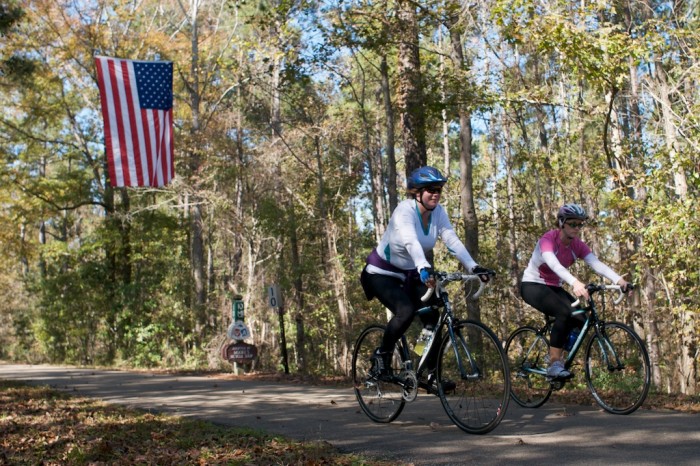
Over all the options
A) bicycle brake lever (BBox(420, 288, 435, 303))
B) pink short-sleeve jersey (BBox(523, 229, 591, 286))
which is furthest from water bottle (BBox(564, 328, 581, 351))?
bicycle brake lever (BBox(420, 288, 435, 303))

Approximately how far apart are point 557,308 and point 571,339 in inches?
14.1

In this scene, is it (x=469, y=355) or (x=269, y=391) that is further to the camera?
(x=269, y=391)

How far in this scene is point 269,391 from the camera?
12.0m

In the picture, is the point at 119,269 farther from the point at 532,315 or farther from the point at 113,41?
the point at 532,315

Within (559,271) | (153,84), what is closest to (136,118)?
(153,84)

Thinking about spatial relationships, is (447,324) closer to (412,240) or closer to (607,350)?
(412,240)

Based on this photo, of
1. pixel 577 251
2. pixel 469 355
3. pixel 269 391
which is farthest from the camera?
pixel 269 391

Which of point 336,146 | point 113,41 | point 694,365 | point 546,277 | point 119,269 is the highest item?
point 113,41

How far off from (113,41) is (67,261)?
10.8 metres

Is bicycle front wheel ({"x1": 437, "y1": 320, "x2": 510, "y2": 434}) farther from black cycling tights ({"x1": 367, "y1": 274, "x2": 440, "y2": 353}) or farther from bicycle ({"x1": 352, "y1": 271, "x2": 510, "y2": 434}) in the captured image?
black cycling tights ({"x1": 367, "y1": 274, "x2": 440, "y2": 353})

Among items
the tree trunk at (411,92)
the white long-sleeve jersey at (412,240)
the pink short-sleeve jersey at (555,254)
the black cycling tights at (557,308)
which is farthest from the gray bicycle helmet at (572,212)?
the tree trunk at (411,92)

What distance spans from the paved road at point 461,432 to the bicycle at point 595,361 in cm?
18

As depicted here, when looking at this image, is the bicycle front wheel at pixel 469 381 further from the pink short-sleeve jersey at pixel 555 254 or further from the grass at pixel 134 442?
the pink short-sleeve jersey at pixel 555 254

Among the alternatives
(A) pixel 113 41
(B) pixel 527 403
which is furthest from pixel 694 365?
(A) pixel 113 41
